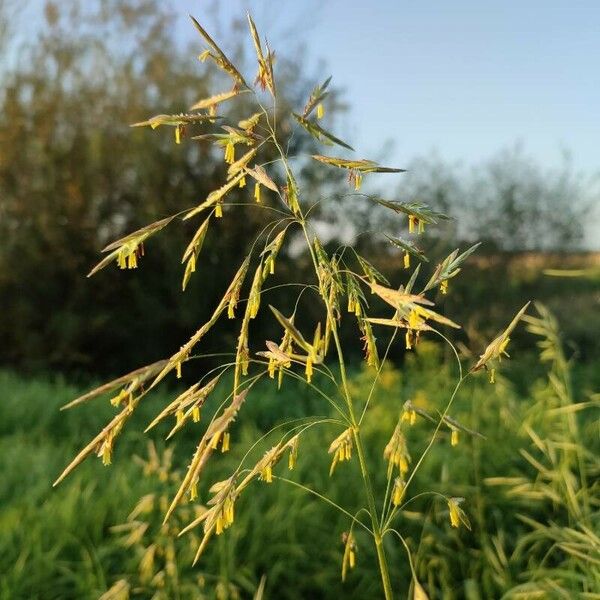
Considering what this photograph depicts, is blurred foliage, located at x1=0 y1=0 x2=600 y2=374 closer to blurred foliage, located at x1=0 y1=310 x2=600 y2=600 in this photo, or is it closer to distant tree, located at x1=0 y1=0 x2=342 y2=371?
distant tree, located at x1=0 y1=0 x2=342 y2=371

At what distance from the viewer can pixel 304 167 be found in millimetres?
6973

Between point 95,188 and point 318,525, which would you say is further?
point 95,188

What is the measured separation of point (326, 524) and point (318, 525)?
0.19 ft

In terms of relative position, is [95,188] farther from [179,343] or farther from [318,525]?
[318,525]

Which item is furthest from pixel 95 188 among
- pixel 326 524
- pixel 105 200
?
pixel 326 524

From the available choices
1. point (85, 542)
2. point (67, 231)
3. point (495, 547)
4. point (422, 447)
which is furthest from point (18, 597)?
point (67, 231)

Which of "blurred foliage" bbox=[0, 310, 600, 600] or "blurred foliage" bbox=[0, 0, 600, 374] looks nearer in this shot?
"blurred foliage" bbox=[0, 310, 600, 600]

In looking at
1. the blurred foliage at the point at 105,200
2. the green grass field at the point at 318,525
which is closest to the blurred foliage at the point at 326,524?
the green grass field at the point at 318,525

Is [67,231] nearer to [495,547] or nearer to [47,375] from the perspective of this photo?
[47,375]

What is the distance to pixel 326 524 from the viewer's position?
9.68ft

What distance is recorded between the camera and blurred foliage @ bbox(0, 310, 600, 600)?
8.32 feet

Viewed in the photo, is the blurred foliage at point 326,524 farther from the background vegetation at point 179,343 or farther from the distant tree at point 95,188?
the distant tree at point 95,188

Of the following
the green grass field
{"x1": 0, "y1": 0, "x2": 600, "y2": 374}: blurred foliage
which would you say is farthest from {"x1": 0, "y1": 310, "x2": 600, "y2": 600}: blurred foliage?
{"x1": 0, "y1": 0, "x2": 600, "y2": 374}: blurred foliage

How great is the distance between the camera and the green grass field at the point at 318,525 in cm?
252
